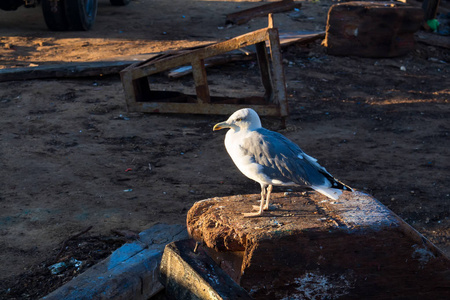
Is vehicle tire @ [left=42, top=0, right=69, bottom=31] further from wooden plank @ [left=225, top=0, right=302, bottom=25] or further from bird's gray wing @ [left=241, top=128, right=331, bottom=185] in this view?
bird's gray wing @ [left=241, top=128, right=331, bottom=185]

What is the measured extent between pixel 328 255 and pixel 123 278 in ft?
3.59

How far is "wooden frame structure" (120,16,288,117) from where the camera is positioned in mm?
5906

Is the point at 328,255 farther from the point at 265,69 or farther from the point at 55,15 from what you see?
the point at 55,15

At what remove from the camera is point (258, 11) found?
12.2m

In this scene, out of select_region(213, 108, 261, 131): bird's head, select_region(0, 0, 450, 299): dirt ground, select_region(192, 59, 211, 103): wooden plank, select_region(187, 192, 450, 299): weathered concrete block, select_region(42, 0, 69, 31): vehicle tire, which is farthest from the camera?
select_region(42, 0, 69, 31): vehicle tire

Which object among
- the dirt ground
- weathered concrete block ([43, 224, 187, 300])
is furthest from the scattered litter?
weathered concrete block ([43, 224, 187, 300])

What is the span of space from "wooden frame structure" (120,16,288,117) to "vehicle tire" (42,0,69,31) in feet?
15.2

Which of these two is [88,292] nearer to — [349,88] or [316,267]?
[316,267]

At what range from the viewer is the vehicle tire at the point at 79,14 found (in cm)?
1035

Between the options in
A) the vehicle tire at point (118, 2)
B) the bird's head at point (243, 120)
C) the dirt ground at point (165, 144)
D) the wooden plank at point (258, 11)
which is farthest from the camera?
the vehicle tire at point (118, 2)

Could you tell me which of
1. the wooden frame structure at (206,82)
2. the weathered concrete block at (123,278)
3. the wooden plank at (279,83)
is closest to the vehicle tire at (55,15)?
the wooden frame structure at (206,82)

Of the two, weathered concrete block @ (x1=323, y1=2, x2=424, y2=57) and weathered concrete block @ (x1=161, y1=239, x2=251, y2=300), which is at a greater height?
weathered concrete block @ (x1=161, y1=239, x2=251, y2=300)

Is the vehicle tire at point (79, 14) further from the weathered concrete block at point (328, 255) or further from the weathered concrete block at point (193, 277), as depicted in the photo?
the weathered concrete block at point (193, 277)

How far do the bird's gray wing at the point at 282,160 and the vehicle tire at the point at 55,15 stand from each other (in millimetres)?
8430
